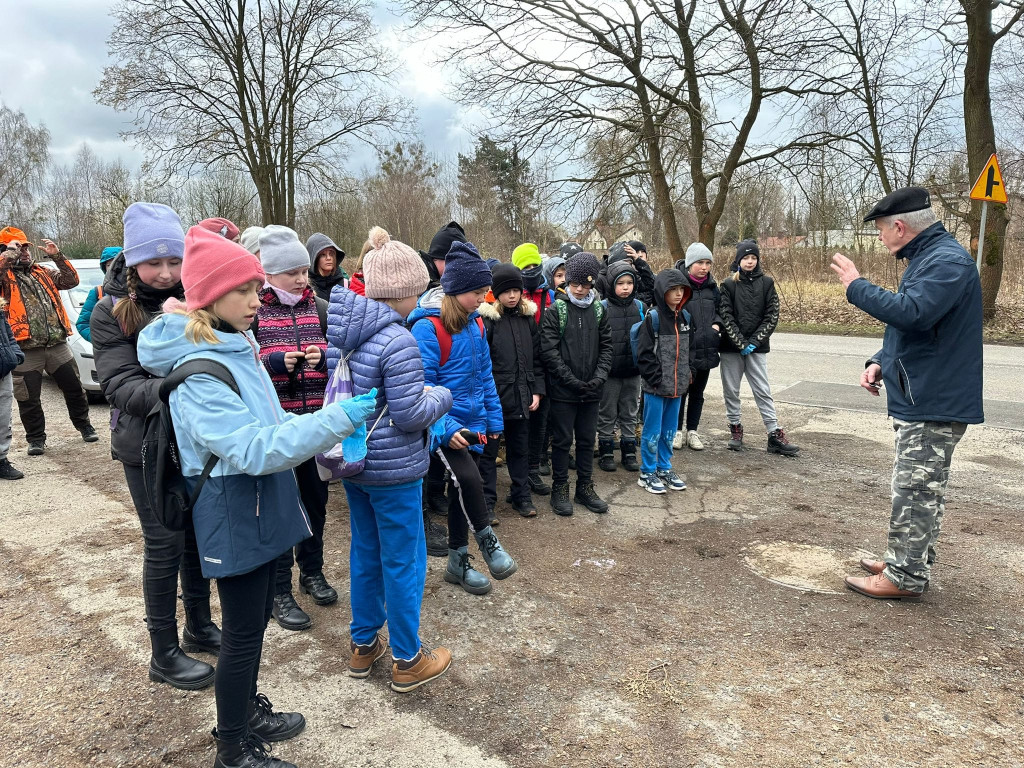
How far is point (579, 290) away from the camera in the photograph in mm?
5211

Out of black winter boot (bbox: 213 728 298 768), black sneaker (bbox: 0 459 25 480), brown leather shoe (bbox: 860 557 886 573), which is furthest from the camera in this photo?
black sneaker (bbox: 0 459 25 480)

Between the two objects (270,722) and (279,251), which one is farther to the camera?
(279,251)

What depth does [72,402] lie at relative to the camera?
7.16 metres

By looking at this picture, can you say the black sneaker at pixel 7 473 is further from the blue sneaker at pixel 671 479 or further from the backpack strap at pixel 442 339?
the blue sneaker at pixel 671 479

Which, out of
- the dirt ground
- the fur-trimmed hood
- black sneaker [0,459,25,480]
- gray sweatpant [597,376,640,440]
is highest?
the fur-trimmed hood

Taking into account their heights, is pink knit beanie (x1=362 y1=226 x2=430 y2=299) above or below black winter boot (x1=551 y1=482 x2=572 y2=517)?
above

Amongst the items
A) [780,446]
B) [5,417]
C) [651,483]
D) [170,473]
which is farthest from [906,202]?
[5,417]

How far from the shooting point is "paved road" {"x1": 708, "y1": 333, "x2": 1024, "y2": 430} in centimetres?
823

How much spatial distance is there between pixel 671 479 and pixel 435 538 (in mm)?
2190

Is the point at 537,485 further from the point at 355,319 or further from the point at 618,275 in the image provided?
the point at 355,319

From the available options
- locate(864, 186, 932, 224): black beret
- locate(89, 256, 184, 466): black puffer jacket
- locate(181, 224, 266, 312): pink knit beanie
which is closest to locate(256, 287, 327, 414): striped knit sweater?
locate(89, 256, 184, 466): black puffer jacket

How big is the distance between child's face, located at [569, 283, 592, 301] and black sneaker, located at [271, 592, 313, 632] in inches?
116

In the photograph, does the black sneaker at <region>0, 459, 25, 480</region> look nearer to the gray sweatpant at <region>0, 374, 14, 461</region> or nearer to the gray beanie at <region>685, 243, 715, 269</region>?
the gray sweatpant at <region>0, 374, 14, 461</region>

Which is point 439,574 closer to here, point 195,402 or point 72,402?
point 195,402
